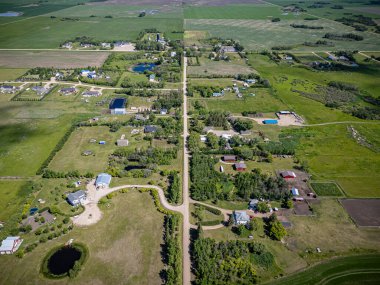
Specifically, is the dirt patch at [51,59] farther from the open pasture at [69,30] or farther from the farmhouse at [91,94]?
the farmhouse at [91,94]

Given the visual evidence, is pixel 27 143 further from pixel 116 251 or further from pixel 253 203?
pixel 253 203

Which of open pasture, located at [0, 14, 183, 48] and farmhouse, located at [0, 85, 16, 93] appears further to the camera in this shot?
open pasture, located at [0, 14, 183, 48]

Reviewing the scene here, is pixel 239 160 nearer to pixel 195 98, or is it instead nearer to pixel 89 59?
pixel 195 98

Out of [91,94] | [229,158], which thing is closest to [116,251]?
[229,158]

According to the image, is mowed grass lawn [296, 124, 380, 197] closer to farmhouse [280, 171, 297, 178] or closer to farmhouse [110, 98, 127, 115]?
farmhouse [280, 171, 297, 178]

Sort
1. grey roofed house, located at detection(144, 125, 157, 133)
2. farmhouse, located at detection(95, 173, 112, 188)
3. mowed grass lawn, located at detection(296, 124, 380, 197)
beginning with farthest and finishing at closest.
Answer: grey roofed house, located at detection(144, 125, 157, 133) → mowed grass lawn, located at detection(296, 124, 380, 197) → farmhouse, located at detection(95, 173, 112, 188)

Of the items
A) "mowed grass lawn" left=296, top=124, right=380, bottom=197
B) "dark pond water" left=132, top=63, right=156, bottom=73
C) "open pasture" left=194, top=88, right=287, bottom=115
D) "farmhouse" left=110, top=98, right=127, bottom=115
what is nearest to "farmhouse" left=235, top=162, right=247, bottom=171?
"mowed grass lawn" left=296, top=124, right=380, bottom=197
